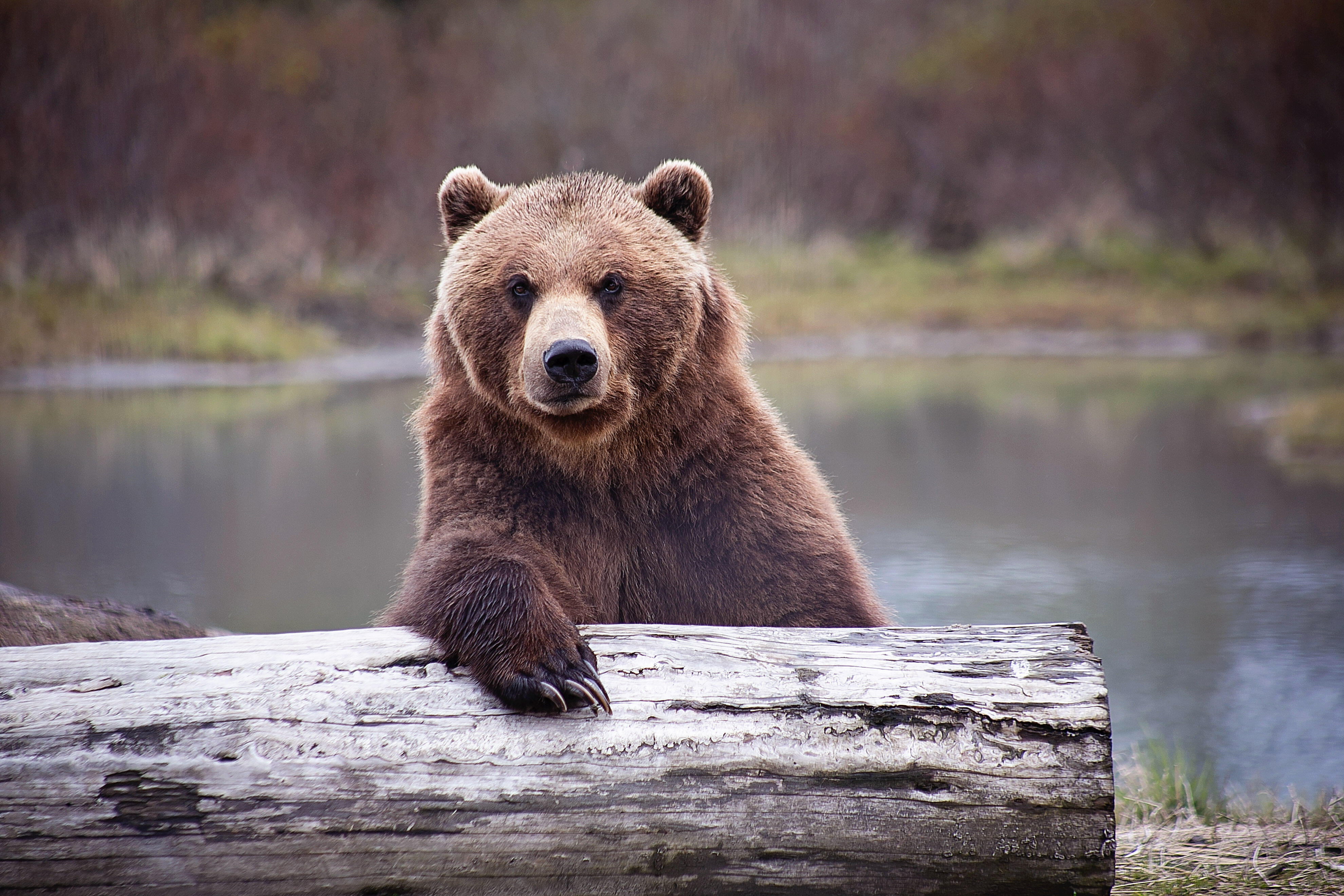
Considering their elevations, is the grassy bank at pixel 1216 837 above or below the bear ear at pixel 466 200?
below

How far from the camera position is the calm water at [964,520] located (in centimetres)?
573

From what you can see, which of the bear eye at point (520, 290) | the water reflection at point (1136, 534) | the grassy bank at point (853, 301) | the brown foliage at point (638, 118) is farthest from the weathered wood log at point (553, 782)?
the brown foliage at point (638, 118)

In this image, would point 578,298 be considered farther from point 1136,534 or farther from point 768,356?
point 768,356

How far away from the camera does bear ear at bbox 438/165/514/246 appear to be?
10.9 ft

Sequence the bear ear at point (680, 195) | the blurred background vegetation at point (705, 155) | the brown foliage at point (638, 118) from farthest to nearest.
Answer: the brown foliage at point (638, 118)
the blurred background vegetation at point (705, 155)
the bear ear at point (680, 195)

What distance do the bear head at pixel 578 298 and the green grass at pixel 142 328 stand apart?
35.1ft

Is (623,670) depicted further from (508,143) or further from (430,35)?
(430,35)

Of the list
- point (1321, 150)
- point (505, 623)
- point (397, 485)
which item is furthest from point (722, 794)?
point (1321, 150)

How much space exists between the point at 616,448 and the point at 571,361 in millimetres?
410

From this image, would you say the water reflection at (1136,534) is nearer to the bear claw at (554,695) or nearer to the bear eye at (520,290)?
the bear eye at (520,290)

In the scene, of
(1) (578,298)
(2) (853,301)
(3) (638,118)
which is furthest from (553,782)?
(3) (638,118)

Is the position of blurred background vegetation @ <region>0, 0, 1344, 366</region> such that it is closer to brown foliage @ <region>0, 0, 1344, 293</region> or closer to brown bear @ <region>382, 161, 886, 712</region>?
brown foliage @ <region>0, 0, 1344, 293</region>

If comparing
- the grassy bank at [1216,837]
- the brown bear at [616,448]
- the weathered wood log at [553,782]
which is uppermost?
the brown bear at [616,448]

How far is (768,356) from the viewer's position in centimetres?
1727
